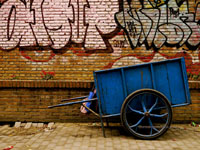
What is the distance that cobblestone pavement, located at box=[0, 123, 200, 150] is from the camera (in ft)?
11.2

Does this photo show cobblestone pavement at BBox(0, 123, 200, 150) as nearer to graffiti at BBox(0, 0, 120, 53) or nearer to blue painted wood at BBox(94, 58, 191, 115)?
blue painted wood at BBox(94, 58, 191, 115)

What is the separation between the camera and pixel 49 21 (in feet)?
16.3

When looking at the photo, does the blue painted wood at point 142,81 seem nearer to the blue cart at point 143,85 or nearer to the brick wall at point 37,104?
→ the blue cart at point 143,85

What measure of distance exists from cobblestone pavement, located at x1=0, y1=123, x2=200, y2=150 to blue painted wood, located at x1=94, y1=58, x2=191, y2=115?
63 centimetres

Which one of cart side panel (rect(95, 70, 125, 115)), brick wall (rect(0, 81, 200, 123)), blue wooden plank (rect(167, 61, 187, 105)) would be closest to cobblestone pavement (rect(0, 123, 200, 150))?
brick wall (rect(0, 81, 200, 123))

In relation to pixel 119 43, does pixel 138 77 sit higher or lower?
lower

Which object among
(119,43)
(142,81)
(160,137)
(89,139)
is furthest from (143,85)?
(119,43)

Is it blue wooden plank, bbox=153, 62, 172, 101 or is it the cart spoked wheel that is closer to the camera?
the cart spoked wheel

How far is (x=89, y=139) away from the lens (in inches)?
148

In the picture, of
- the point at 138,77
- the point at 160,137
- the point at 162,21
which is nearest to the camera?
→ the point at 138,77

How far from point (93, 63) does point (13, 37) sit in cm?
208

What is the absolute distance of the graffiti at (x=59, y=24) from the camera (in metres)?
4.93

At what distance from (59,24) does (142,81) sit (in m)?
2.55

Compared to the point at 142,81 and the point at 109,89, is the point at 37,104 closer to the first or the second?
the point at 109,89
